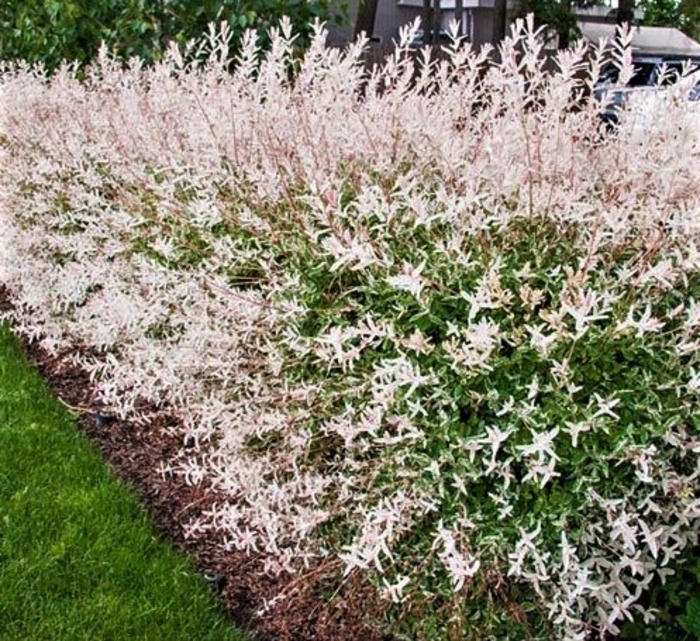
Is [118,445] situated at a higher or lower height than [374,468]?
lower

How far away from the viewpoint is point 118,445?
384 centimetres

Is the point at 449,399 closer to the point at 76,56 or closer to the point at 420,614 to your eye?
the point at 420,614

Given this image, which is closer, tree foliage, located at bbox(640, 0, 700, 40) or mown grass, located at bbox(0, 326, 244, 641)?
mown grass, located at bbox(0, 326, 244, 641)

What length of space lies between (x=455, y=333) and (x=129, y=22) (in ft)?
15.4

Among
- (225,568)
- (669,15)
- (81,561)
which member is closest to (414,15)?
(669,15)

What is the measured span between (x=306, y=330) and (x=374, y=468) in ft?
1.38

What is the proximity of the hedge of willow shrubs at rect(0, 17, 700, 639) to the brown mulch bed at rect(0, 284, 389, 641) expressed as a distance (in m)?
0.13

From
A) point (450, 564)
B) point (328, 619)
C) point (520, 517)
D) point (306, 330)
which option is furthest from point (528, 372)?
point (328, 619)

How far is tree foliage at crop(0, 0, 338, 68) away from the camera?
5445mm

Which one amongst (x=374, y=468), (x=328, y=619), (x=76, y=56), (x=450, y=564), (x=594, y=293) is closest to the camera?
(x=594, y=293)

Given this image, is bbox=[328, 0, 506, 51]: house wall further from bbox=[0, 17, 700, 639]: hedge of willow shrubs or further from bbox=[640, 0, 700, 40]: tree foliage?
bbox=[0, 17, 700, 639]: hedge of willow shrubs

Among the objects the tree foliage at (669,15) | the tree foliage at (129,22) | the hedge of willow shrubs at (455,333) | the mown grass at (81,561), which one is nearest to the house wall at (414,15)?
the tree foliage at (669,15)

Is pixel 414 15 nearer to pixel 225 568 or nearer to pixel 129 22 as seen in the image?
pixel 129 22

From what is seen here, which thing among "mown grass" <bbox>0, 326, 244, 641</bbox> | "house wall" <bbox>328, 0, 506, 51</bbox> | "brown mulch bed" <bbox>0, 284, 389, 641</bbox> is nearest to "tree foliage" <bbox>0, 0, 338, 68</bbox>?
"brown mulch bed" <bbox>0, 284, 389, 641</bbox>
